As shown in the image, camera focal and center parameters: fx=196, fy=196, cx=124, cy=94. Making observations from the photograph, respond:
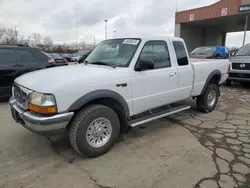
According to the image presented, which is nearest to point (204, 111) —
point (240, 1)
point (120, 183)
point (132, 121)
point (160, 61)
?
point (160, 61)

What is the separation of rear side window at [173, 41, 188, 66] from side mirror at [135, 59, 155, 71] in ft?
3.70

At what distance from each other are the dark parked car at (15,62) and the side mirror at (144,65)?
4464 millimetres

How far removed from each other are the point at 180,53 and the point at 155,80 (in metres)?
1.10

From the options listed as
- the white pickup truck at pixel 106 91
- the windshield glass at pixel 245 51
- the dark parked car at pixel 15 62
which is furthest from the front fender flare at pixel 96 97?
the windshield glass at pixel 245 51

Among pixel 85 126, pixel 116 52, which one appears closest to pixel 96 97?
pixel 85 126

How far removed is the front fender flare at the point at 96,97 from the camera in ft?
8.83

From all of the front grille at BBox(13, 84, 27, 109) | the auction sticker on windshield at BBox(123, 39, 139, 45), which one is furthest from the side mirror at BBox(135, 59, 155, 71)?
the front grille at BBox(13, 84, 27, 109)

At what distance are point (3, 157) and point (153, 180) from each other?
233cm

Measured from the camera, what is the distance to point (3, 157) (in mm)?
3061

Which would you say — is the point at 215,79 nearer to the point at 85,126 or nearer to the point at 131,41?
the point at 131,41

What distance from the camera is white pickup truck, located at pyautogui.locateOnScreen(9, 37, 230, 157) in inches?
102

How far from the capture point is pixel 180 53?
4.27 meters

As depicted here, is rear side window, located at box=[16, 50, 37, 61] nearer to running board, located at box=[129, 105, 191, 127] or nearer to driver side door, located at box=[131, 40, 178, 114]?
driver side door, located at box=[131, 40, 178, 114]

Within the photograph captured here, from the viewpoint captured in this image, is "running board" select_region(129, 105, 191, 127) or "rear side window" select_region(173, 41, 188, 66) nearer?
"running board" select_region(129, 105, 191, 127)
